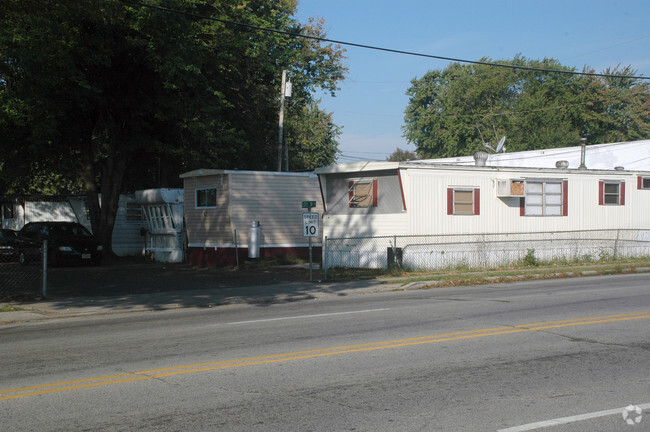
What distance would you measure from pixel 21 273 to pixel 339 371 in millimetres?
18420

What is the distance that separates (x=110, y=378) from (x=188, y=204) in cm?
2116

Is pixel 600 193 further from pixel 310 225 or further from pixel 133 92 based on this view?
pixel 133 92

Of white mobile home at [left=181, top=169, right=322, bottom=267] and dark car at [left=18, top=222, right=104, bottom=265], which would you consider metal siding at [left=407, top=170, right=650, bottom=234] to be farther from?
dark car at [left=18, top=222, right=104, bottom=265]

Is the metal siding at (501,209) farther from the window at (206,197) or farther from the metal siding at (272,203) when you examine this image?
the window at (206,197)

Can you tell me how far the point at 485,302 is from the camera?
1421 centimetres

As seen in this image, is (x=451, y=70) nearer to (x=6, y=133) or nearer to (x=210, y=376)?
(x=6, y=133)

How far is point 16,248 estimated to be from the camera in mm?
27609

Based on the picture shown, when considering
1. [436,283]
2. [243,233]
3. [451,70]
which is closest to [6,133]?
[243,233]

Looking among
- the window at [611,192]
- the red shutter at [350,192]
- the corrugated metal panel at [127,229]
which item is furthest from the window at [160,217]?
the window at [611,192]

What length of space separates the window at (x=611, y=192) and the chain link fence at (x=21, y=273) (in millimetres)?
20936

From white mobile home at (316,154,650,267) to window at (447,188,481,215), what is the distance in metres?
0.04

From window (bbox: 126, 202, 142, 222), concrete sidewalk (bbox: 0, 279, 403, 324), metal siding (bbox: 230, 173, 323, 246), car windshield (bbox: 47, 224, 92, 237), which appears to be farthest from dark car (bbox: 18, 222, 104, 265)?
concrete sidewalk (bbox: 0, 279, 403, 324)

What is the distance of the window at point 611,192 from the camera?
25906 mm

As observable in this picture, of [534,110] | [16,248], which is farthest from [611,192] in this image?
[534,110]
